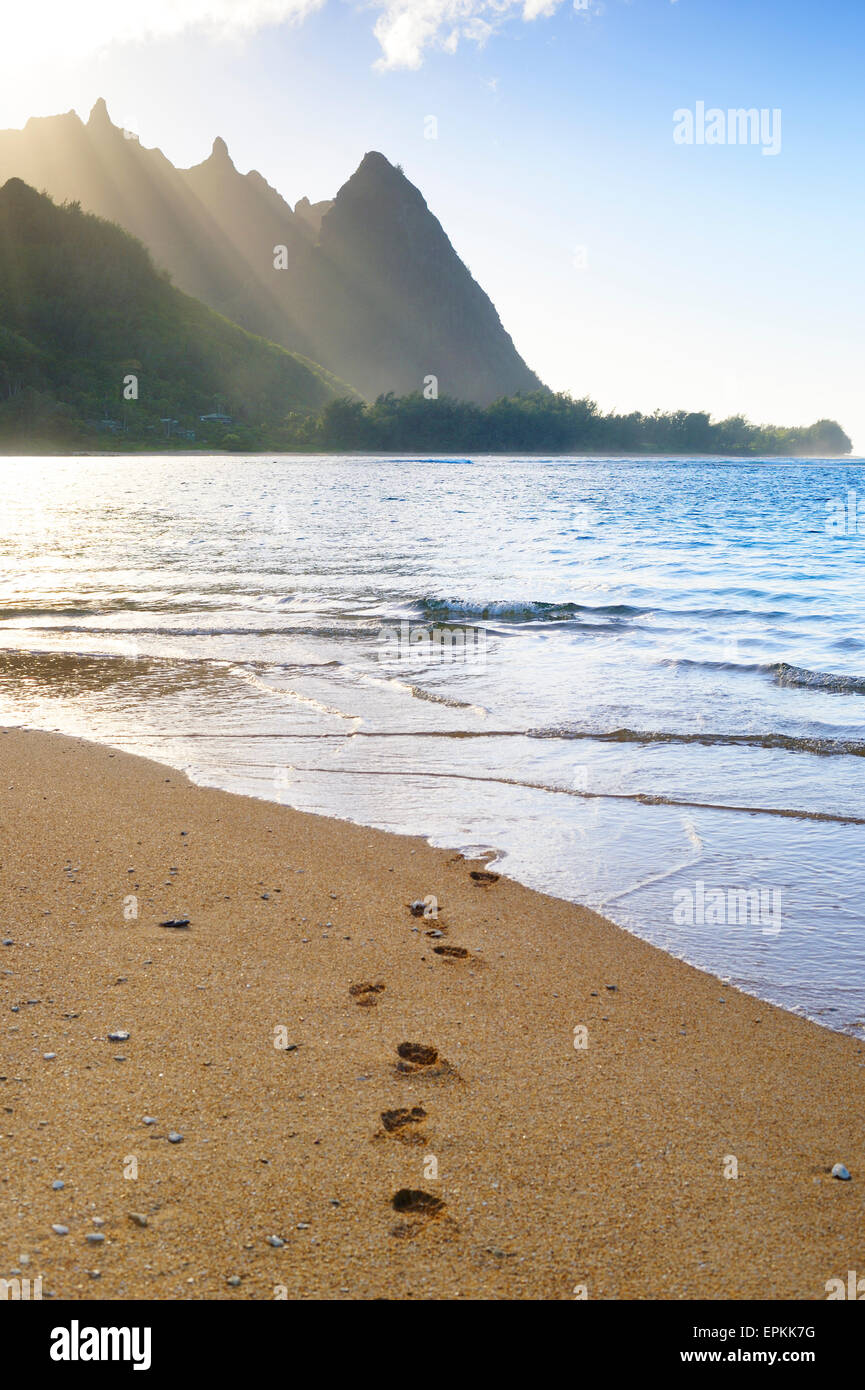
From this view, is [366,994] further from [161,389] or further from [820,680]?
[161,389]

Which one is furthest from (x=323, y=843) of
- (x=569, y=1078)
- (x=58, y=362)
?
(x=58, y=362)

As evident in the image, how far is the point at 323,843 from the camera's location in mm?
5789

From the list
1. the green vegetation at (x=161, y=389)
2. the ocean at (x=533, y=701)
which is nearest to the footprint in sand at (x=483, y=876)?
the ocean at (x=533, y=701)

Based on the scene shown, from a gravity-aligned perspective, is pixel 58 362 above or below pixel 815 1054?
above

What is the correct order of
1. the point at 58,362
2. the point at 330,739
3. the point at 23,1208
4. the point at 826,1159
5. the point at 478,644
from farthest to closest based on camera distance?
the point at 58,362
the point at 478,644
the point at 330,739
the point at 826,1159
the point at 23,1208

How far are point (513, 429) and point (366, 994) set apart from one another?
158 m

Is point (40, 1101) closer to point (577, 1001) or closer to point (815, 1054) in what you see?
point (577, 1001)

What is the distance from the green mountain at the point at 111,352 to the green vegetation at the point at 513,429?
11.1 m

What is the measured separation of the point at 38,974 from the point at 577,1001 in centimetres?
224
